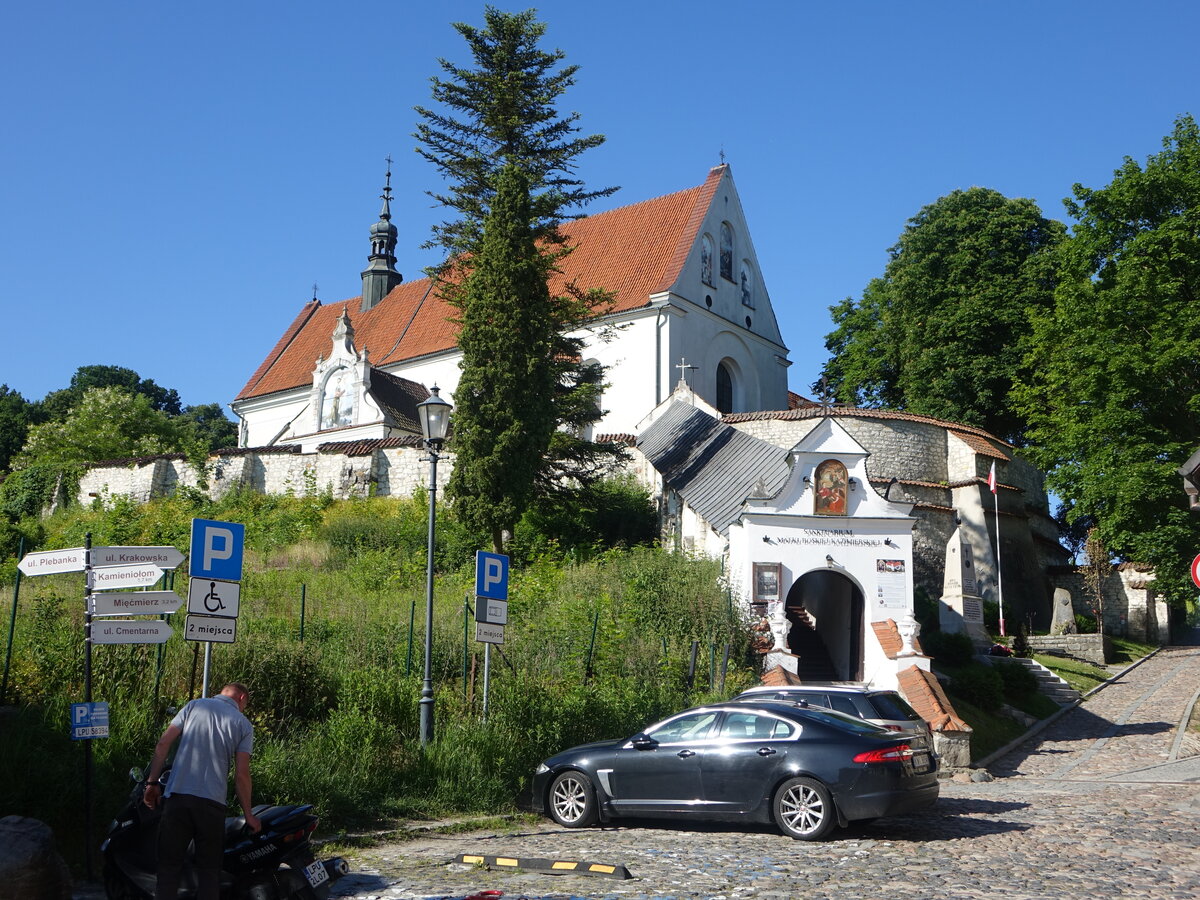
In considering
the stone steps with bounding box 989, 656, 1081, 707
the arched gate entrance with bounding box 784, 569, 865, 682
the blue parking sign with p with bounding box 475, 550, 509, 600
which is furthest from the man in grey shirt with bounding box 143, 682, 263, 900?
the stone steps with bounding box 989, 656, 1081, 707

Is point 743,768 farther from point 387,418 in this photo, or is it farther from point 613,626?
point 387,418

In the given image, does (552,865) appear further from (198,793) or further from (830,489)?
(830,489)

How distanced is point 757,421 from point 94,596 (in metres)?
26.8

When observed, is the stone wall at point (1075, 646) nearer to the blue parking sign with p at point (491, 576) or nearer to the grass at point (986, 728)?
the grass at point (986, 728)

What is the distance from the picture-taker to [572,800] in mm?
11766

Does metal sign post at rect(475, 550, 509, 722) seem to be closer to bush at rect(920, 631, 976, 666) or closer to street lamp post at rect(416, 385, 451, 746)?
street lamp post at rect(416, 385, 451, 746)

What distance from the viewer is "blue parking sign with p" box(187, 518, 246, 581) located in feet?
30.6

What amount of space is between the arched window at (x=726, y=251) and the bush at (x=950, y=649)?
64.3ft

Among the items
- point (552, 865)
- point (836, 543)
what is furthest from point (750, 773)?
point (836, 543)

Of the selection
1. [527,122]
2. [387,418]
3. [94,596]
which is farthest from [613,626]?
[387,418]

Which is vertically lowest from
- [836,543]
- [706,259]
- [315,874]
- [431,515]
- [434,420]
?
[315,874]

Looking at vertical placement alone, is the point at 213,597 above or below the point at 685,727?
above

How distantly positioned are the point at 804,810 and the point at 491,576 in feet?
15.7

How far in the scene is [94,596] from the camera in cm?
885
